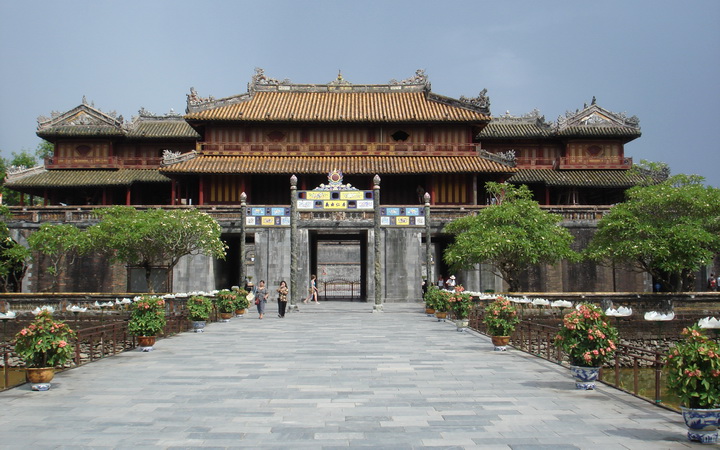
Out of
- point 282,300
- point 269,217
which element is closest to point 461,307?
point 282,300

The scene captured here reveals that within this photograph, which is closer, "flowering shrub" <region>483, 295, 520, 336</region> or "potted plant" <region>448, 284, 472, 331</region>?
"flowering shrub" <region>483, 295, 520, 336</region>

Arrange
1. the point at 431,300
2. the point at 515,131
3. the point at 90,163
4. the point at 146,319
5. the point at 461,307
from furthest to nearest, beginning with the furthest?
1. the point at 515,131
2. the point at 90,163
3. the point at 431,300
4. the point at 461,307
5. the point at 146,319

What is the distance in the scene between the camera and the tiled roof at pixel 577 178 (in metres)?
45.0

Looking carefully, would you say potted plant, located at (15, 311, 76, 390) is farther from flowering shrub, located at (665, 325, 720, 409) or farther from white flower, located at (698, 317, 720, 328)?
white flower, located at (698, 317, 720, 328)

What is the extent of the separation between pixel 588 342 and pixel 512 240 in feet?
63.6

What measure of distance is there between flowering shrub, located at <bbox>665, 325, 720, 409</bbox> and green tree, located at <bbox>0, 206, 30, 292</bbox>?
3595 cm

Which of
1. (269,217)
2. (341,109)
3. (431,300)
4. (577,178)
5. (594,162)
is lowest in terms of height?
(431,300)

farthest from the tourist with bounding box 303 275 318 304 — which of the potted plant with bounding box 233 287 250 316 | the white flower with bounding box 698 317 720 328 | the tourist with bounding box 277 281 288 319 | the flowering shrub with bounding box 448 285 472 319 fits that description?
the white flower with bounding box 698 317 720 328

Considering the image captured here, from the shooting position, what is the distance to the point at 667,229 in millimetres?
29969

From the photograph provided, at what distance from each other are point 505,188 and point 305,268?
41.5ft

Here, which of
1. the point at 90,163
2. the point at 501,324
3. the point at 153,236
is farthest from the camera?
the point at 90,163

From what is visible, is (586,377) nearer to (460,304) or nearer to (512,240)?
(460,304)

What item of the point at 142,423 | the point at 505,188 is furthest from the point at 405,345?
the point at 505,188

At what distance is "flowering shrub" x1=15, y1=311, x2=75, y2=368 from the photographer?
11.9 metres
